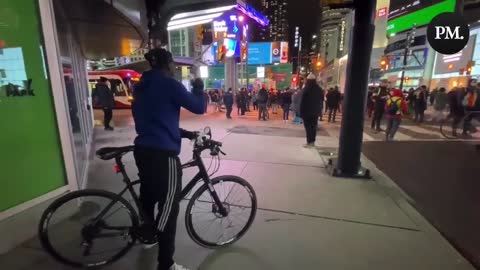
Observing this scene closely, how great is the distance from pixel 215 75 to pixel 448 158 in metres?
35.4

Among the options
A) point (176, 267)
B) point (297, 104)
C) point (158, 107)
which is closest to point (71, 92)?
point (158, 107)

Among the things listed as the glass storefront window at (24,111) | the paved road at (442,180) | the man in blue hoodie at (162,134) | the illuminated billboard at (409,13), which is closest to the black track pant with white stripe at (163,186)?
the man in blue hoodie at (162,134)

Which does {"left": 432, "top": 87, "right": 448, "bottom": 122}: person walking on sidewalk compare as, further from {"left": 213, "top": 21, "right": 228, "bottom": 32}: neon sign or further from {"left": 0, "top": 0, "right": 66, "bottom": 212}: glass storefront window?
{"left": 213, "top": 21, "right": 228, "bottom": 32}: neon sign

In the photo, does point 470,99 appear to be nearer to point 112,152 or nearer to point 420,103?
point 420,103

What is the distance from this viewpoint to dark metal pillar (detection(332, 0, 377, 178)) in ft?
15.5

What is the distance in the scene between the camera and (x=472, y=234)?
3.26m

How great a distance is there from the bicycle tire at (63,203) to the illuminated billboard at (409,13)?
872 inches

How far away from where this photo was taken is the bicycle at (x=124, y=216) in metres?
2.44

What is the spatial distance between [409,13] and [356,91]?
29327mm

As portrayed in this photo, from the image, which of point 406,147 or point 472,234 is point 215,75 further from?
point 472,234

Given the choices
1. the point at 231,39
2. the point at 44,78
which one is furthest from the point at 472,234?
the point at 231,39

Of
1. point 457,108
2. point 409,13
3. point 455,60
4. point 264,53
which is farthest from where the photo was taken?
point 264,53

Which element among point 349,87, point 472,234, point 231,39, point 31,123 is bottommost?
point 472,234

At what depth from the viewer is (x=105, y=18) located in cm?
498
